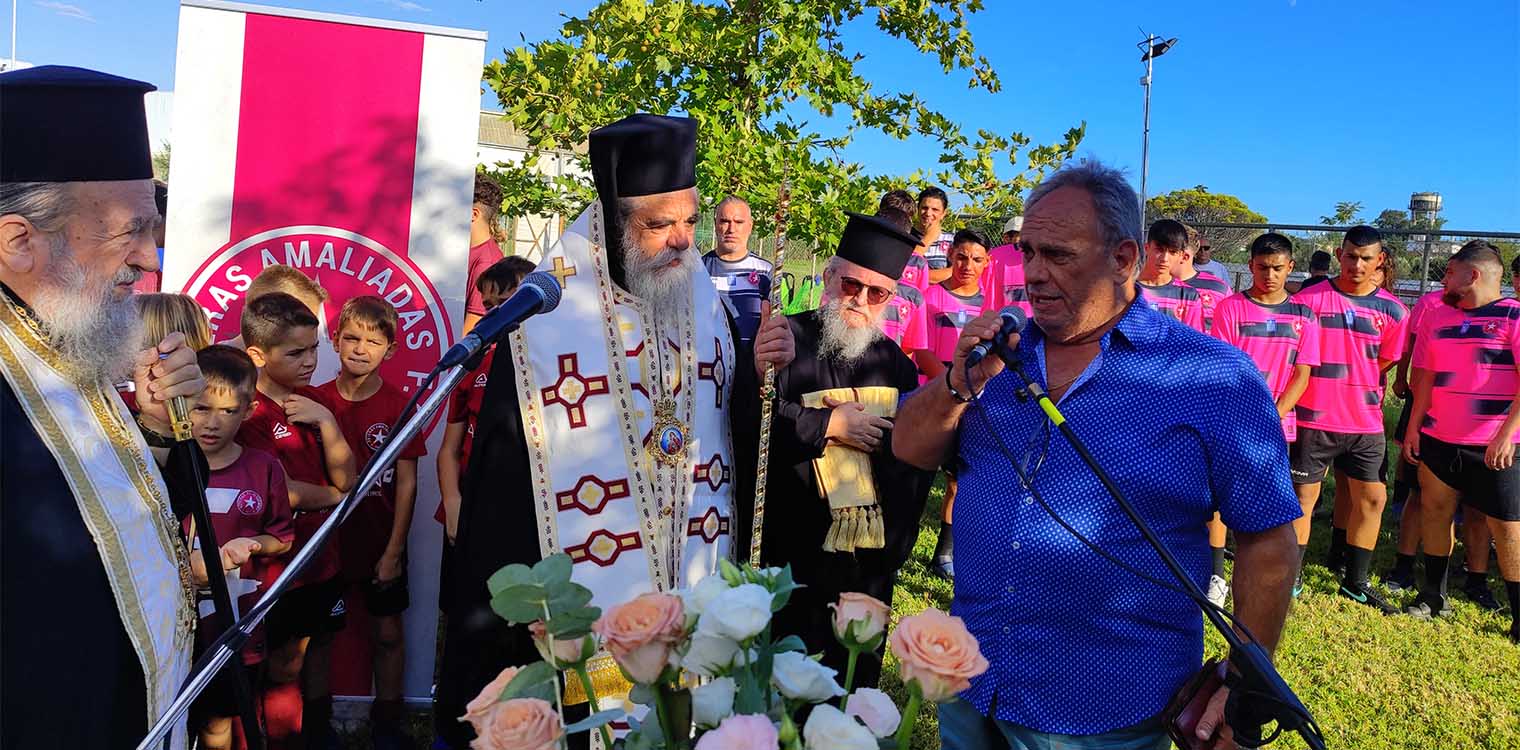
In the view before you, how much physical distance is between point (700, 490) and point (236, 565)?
1.29 metres

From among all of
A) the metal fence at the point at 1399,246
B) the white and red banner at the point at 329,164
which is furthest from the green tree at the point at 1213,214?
the white and red banner at the point at 329,164

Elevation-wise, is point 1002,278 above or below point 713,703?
above

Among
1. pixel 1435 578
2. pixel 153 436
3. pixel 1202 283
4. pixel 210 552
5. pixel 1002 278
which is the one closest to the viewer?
pixel 210 552

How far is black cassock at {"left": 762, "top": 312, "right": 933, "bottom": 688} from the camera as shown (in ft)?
10.7

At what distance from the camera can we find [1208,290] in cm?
706

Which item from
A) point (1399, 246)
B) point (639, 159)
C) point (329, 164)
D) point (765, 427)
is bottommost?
point (765, 427)

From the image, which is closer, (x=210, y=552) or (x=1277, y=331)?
(x=210, y=552)

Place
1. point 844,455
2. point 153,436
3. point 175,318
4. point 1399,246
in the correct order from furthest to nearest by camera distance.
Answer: point 1399,246 < point 844,455 < point 175,318 < point 153,436

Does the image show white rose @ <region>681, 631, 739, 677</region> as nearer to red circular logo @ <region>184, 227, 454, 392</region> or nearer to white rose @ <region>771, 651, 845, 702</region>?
white rose @ <region>771, 651, 845, 702</region>

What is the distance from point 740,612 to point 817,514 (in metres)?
2.26

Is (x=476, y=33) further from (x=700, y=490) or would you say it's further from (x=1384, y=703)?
(x=1384, y=703)

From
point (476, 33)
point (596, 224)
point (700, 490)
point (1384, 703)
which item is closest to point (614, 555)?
point (700, 490)

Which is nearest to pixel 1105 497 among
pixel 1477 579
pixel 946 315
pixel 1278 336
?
pixel 946 315

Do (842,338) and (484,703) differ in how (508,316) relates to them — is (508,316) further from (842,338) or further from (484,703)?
(842,338)
